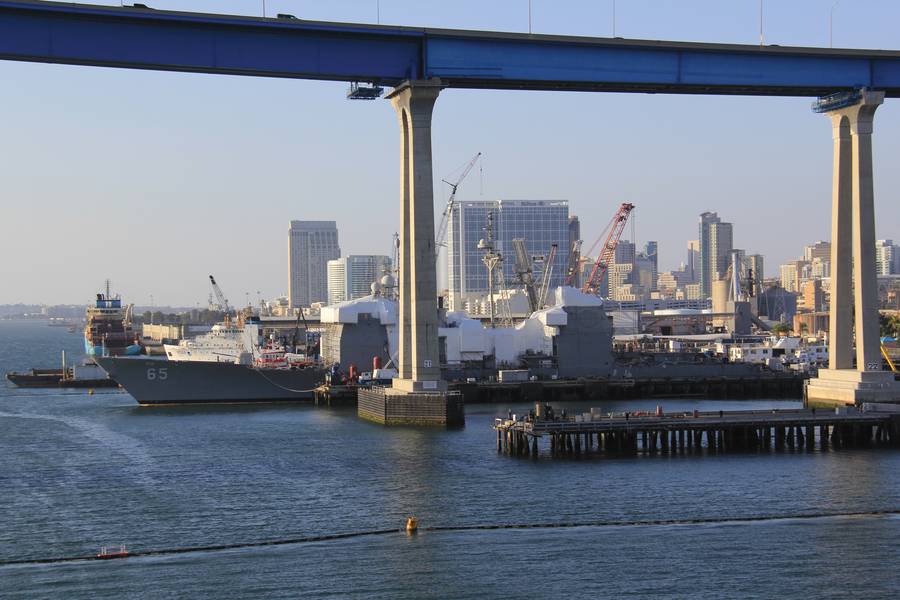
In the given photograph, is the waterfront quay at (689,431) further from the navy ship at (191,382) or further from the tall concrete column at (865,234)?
the navy ship at (191,382)

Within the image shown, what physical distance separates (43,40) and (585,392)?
171ft

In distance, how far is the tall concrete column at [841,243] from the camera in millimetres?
76625

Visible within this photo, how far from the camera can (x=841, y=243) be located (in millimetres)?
76812

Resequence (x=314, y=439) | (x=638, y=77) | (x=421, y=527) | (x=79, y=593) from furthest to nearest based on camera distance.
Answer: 1. (x=638, y=77)
2. (x=314, y=439)
3. (x=421, y=527)
4. (x=79, y=593)

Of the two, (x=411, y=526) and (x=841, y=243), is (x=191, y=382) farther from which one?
(x=411, y=526)

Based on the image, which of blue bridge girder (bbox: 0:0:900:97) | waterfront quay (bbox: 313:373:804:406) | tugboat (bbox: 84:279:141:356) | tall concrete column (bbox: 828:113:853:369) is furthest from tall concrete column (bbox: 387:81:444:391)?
tugboat (bbox: 84:279:141:356)

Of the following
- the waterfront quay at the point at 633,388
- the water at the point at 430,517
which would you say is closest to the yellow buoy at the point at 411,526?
the water at the point at 430,517

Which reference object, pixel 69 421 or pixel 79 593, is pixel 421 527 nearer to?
pixel 79 593

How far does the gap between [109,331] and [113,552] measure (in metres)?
140

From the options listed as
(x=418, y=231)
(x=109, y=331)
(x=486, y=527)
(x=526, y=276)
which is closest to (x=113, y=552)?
(x=486, y=527)

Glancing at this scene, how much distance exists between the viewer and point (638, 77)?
72938 millimetres

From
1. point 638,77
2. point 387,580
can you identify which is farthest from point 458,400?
point 387,580

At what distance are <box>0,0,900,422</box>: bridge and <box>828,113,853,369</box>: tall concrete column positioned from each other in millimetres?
82

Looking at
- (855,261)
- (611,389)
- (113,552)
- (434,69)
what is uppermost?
(434,69)
